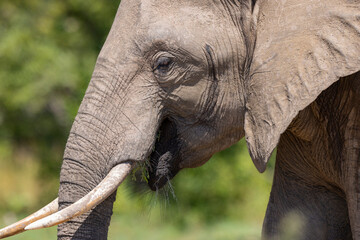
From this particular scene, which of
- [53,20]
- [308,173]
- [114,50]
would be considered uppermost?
[53,20]

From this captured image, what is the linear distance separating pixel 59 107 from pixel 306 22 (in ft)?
28.0

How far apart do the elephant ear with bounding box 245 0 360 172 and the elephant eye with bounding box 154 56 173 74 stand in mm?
362

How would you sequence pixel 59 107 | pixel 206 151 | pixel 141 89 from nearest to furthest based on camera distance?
1. pixel 141 89
2. pixel 206 151
3. pixel 59 107

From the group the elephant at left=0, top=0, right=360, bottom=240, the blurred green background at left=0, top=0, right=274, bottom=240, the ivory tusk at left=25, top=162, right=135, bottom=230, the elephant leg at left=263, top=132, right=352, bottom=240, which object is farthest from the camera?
the blurred green background at left=0, top=0, right=274, bottom=240

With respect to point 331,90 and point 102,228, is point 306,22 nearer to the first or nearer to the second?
point 331,90

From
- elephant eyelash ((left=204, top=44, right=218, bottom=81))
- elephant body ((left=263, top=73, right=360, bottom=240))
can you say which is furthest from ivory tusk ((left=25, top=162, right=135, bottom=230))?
elephant body ((left=263, top=73, right=360, bottom=240))

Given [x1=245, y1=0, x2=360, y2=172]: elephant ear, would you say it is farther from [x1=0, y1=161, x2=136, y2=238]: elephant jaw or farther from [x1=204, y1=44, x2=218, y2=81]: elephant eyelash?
[x1=0, y1=161, x2=136, y2=238]: elephant jaw

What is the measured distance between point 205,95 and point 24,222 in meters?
0.95

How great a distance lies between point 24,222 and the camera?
3186mm

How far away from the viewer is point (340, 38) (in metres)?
3.10

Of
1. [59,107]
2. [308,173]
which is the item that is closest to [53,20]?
[59,107]

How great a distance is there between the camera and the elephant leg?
3.75 meters

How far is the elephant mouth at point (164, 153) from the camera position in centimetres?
341

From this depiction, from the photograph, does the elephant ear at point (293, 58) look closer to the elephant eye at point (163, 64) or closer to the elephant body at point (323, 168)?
the elephant body at point (323, 168)
